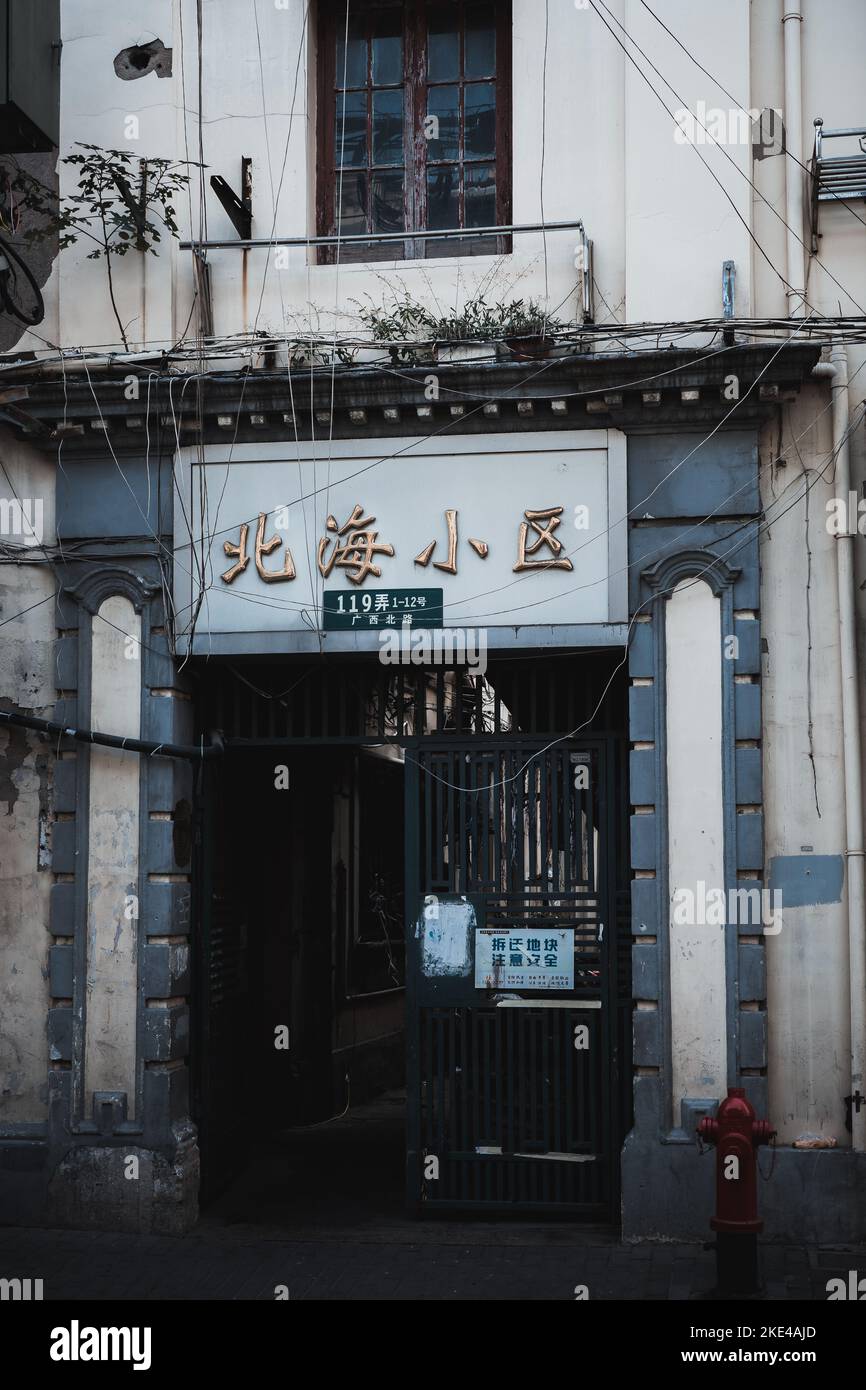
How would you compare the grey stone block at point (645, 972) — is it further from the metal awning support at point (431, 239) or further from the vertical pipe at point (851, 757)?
the metal awning support at point (431, 239)

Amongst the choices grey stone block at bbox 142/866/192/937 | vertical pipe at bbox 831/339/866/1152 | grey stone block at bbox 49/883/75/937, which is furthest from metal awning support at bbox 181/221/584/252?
grey stone block at bbox 49/883/75/937

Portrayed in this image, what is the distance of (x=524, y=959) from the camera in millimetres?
9461

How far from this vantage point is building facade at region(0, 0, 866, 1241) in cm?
887

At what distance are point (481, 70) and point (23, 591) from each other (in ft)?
16.4

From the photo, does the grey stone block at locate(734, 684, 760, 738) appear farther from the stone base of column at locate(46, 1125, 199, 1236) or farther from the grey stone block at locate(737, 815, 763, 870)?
the stone base of column at locate(46, 1125, 199, 1236)

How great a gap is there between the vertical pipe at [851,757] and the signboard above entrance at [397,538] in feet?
4.59

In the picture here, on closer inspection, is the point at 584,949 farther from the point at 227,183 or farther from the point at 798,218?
the point at 227,183

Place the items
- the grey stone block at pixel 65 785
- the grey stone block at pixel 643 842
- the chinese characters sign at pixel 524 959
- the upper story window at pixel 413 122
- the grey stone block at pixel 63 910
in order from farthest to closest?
the upper story window at pixel 413 122 → the grey stone block at pixel 65 785 → the grey stone block at pixel 63 910 → the chinese characters sign at pixel 524 959 → the grey stone block at pixel 643 842

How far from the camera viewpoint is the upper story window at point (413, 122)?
986 centimetres

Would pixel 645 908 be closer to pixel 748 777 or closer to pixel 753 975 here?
pixel 753 975

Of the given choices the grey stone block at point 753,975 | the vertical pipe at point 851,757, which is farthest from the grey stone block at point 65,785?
the vertical pipe at point 851,757

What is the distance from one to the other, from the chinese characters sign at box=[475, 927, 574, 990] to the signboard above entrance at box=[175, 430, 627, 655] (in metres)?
2.02

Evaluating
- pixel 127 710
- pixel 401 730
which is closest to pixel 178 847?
pixel 127 710

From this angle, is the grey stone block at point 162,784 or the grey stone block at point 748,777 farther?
the grey stone block at point 162,784
